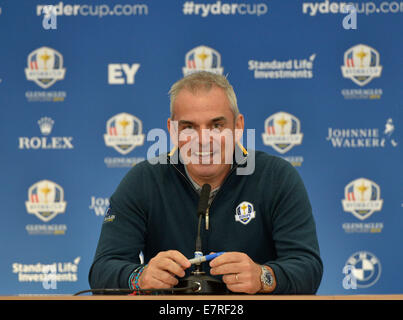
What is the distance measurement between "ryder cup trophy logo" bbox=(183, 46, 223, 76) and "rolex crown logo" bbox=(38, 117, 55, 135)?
102 cm

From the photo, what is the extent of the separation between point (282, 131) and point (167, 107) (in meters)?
0.83

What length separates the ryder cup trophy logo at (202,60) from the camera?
332 cm

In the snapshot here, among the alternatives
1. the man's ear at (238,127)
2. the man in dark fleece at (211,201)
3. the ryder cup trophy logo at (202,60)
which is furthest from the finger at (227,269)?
the ryder cup trophy logo at (202,60)

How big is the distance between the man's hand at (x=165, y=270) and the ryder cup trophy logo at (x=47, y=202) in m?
2.23

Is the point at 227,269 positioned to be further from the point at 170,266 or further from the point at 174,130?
the point at 174,130

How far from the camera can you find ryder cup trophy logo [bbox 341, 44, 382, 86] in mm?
3268

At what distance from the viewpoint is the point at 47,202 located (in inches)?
130

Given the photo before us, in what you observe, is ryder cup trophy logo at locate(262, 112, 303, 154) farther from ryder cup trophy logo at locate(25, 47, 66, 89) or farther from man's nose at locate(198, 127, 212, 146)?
man's nose at locate(198, 127, 212, 146)

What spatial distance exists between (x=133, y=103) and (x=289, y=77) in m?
1.12

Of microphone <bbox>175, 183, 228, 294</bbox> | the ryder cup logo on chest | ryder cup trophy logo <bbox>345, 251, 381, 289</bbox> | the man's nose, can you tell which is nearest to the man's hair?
the man's nose

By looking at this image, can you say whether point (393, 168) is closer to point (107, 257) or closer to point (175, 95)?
point (175, 95)

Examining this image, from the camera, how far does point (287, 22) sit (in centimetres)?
331

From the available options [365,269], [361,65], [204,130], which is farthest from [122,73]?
[365,269]
